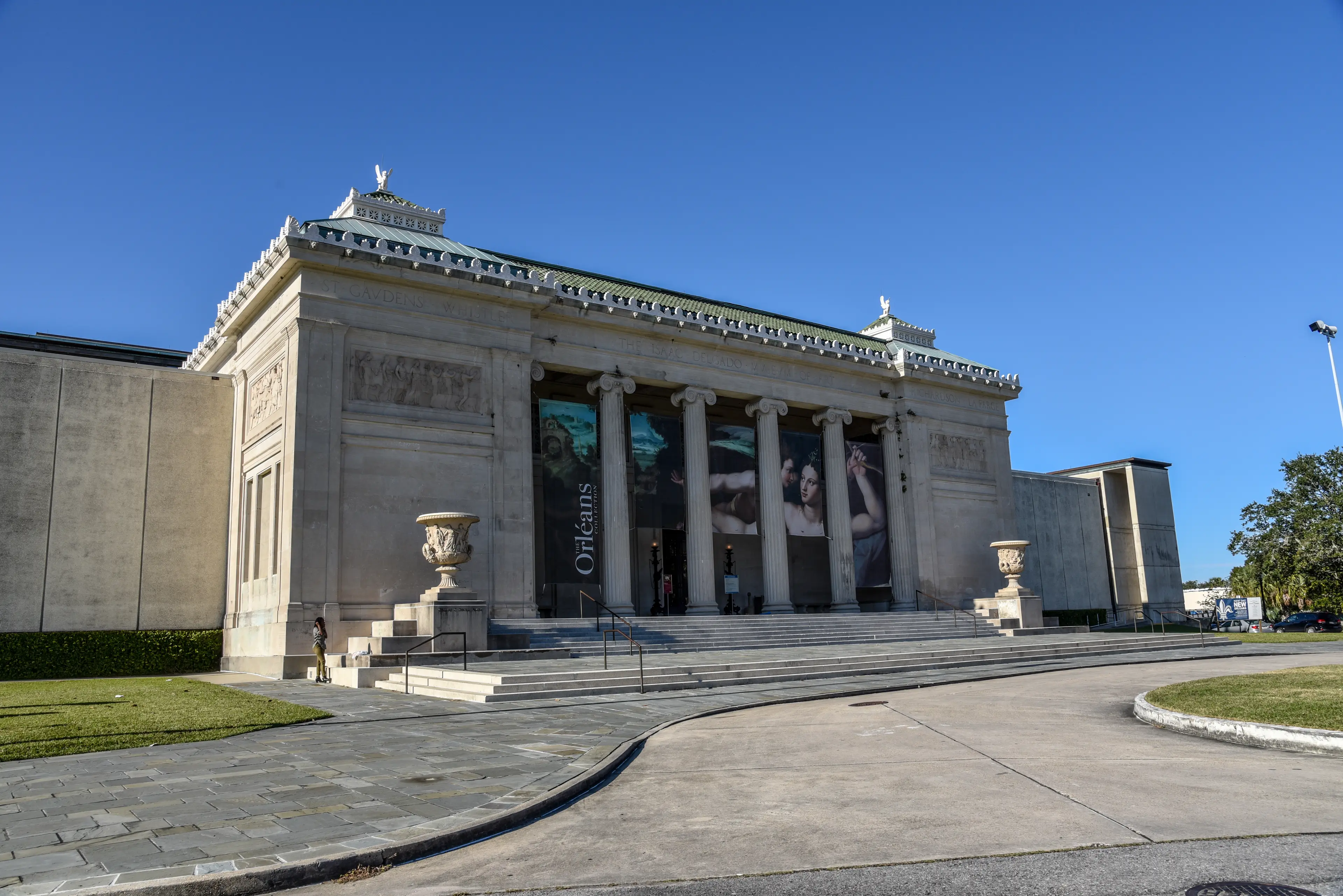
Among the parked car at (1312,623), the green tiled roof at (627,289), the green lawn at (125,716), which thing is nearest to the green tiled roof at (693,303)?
the green tiled roof at (627,289)

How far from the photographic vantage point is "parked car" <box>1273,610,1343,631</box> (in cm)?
4988

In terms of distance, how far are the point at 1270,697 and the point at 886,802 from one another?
8.17 metres

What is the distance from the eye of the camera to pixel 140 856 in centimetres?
608

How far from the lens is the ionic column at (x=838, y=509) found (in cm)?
3712

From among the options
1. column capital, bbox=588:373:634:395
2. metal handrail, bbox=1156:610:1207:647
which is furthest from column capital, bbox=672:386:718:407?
metal handrail, bbox=1156:610:1207:647

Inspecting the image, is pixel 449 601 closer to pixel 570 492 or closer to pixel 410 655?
pixel 410 655

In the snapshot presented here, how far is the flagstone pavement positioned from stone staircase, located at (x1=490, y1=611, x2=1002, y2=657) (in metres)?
10.5

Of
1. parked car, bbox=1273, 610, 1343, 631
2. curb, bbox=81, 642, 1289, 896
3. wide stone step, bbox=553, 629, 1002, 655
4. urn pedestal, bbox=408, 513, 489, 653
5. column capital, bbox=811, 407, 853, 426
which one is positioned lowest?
parked car, bbox=1273, 610, 1343, 631

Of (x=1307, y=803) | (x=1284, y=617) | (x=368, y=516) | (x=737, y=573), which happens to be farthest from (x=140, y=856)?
(x=1284, y=617)

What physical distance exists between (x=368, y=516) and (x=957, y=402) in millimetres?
27047

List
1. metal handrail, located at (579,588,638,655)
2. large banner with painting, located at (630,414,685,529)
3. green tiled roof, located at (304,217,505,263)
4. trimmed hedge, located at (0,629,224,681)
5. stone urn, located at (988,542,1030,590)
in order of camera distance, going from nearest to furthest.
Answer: metal handrail, located at (579,588,638,655) → trimmed hedge, located at (0,629,224,681) → green tiled roof, located at (304,217,505,263) → large banner with painting, located at (630,414,685,529) → stone urn, located at (988,542,1030,590)

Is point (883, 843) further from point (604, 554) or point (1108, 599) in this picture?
point (1108, 599)

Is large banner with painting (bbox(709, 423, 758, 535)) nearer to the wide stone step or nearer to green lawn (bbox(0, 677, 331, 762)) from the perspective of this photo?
the wide stone step

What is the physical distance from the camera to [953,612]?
3647 centimetres
